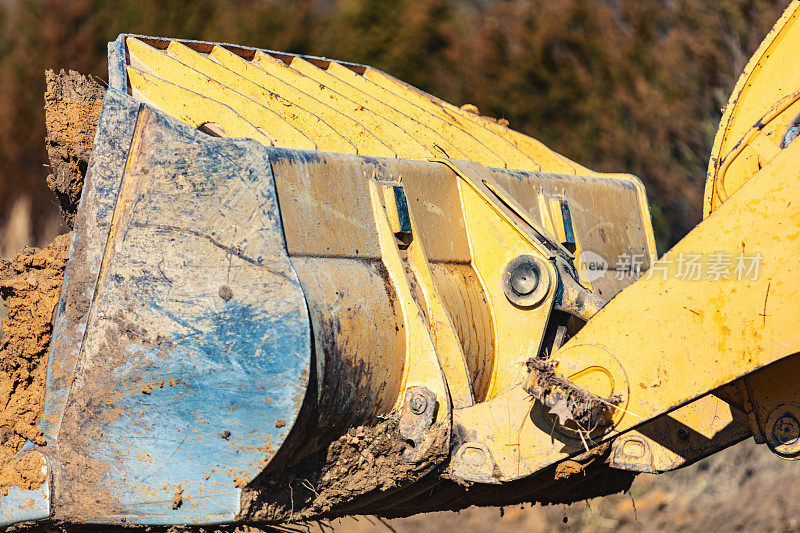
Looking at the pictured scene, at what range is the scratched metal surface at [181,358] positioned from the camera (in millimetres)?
2496

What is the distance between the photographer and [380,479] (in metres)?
2.80

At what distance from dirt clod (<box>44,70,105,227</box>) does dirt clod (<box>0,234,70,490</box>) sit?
12.2 inches

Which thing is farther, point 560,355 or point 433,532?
point 433,532

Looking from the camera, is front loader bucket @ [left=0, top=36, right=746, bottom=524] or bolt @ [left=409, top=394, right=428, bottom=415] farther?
bolt @ [left=409, top=394, right=428, bottom=415]

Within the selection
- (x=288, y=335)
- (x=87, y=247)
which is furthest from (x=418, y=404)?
(x=87, y=247)

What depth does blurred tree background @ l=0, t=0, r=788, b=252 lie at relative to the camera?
9273mm

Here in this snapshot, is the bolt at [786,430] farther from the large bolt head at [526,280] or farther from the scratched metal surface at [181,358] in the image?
the scratched metal surface at [181,358]

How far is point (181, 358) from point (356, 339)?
46 centimetres

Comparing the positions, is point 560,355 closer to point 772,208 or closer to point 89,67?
point 772,208

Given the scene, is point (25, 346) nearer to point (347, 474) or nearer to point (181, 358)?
point (181, 358)

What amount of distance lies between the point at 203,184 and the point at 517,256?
106 cm

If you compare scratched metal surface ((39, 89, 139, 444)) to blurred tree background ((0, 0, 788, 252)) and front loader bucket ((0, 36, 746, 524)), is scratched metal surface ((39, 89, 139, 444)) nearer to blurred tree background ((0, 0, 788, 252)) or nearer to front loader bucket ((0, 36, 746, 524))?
front loader bucket ((0, 36, 746, 524))

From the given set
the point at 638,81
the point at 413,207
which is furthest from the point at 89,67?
the point at 413,207

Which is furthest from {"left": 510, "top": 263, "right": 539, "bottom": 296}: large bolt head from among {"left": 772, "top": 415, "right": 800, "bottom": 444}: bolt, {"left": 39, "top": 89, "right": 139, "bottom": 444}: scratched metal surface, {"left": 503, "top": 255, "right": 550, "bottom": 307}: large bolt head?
{"left": 39, "top": 89, "right": 139, "bottom": 444}: scratched metal surface
